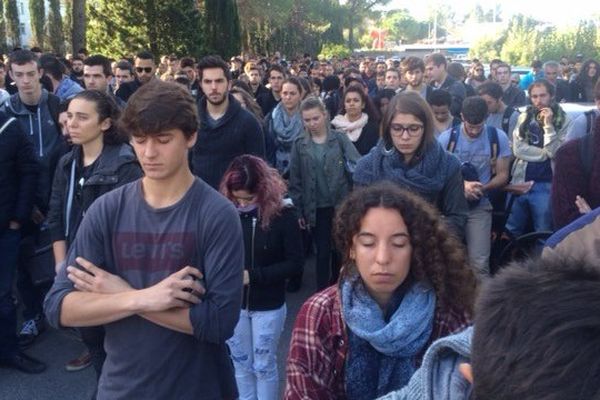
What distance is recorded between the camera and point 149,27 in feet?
64.2

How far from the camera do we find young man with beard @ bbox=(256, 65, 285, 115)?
31.4 feet

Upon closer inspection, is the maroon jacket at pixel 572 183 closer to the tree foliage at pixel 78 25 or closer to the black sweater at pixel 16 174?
the black sweater at pixel 16 174

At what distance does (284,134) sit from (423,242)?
5.12 m

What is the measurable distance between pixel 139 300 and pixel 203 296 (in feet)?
0.71

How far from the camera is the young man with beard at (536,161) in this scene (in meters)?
5.62

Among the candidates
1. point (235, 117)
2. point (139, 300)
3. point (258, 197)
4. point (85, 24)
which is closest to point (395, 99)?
point (258, 197)

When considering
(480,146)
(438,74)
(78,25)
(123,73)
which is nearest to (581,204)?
(480,146)

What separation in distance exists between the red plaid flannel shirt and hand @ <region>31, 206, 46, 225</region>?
342 centimetres

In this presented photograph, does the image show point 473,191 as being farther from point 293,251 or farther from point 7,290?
point 7,290

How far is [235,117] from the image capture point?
508cm

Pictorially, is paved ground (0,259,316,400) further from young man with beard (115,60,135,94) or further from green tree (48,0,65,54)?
green tree (48,0,65,54)

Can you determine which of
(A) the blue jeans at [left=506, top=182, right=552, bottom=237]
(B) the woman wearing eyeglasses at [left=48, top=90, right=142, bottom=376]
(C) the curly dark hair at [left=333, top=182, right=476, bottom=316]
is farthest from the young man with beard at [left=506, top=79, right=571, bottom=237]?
(C) the curly dark hair at [left=333, top=182, right=476, bottom=316]

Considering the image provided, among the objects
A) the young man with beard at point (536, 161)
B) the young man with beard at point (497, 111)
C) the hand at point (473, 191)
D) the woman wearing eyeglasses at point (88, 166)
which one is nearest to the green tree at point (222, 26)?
the young man with beard at point (497, 111)

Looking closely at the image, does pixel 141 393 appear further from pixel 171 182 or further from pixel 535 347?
pixel 535 347
